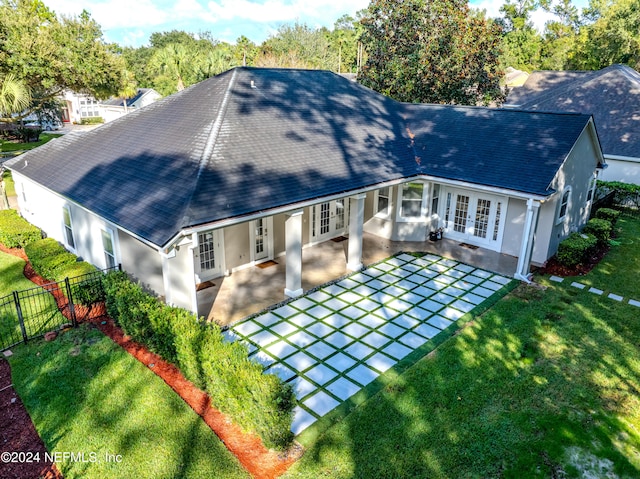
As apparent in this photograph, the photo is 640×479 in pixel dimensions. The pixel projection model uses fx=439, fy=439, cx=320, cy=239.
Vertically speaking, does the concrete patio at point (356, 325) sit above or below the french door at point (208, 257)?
below

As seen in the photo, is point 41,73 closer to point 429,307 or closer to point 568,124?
point 429,307

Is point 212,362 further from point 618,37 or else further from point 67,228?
point 618,37

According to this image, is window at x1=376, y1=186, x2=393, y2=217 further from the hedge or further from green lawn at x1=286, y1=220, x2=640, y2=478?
the hedge

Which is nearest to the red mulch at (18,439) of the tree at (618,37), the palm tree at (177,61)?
the palm tree at (177,61)

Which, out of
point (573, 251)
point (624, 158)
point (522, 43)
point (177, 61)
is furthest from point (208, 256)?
point (522, 43)

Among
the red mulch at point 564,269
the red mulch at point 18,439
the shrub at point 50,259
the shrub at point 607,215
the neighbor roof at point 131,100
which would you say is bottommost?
the red mulch at point 564,269

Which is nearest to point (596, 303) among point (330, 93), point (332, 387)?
point (332, 387)

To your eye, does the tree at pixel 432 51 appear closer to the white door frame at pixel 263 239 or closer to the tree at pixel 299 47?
the white door frame at pixel 263 239
